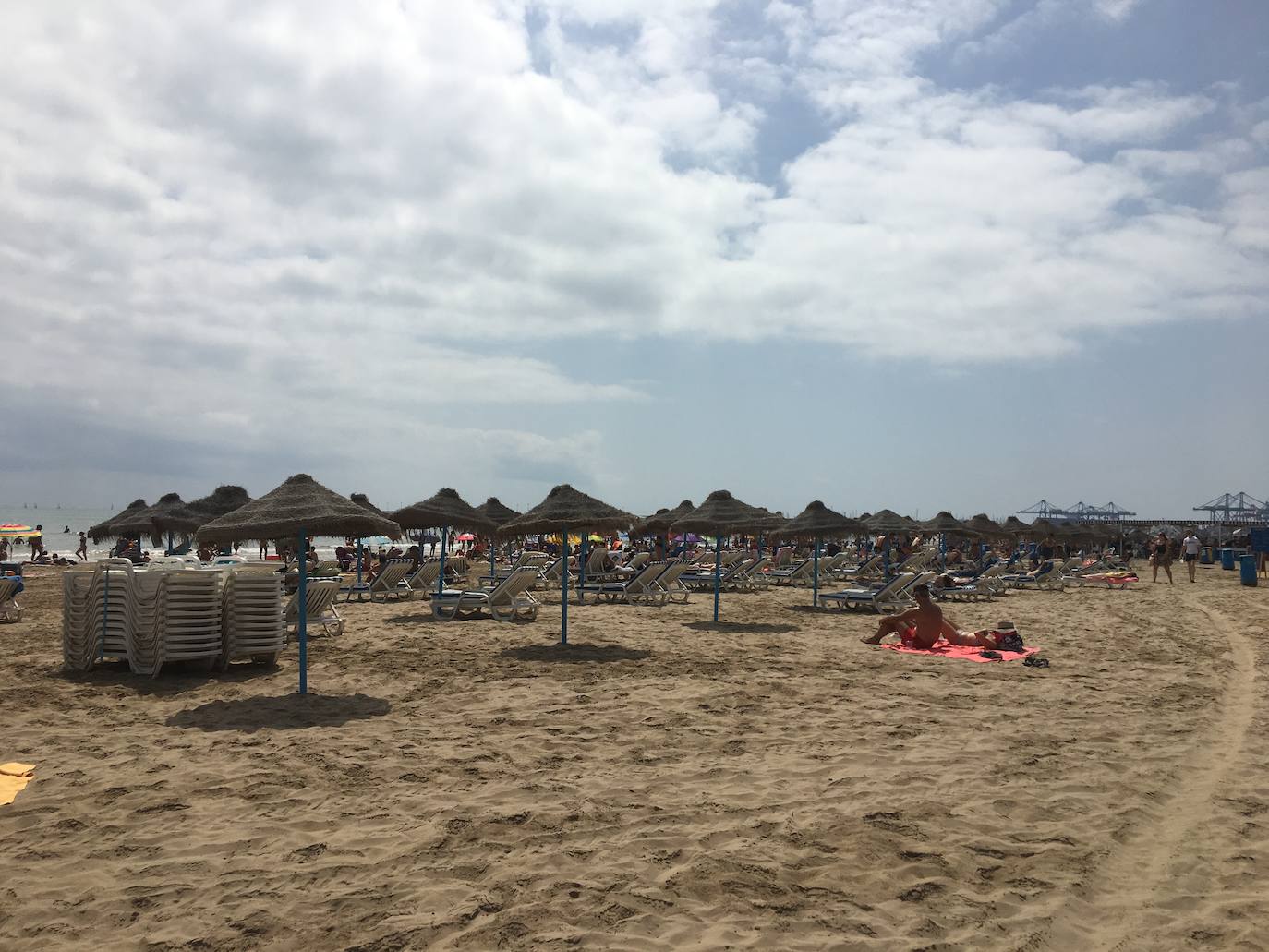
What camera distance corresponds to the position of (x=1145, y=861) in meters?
3.51

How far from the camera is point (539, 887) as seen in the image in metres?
3.22

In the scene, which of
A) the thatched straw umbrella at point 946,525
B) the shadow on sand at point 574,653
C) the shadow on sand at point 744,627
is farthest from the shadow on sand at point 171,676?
the thatched straw umbrella at point 946,525

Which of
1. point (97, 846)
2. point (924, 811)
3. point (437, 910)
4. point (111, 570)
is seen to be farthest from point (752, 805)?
point (111, 570)

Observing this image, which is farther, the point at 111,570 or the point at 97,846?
the point at 111,570

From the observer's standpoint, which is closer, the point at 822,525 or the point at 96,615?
the point at 96,615

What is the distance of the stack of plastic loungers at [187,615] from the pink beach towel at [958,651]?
6587 mm

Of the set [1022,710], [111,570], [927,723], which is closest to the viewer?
[927,723]

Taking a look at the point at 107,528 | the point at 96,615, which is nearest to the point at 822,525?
the point at 96,615

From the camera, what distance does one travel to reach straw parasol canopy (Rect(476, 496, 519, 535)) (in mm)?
15920

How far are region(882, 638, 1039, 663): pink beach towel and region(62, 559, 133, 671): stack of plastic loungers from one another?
7.33 m

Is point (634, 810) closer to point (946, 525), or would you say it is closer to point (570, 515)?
point (570, 515)

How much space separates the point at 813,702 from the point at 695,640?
334 cm

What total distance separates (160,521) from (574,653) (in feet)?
29.8

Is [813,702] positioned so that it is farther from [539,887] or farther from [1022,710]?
[539,887]
